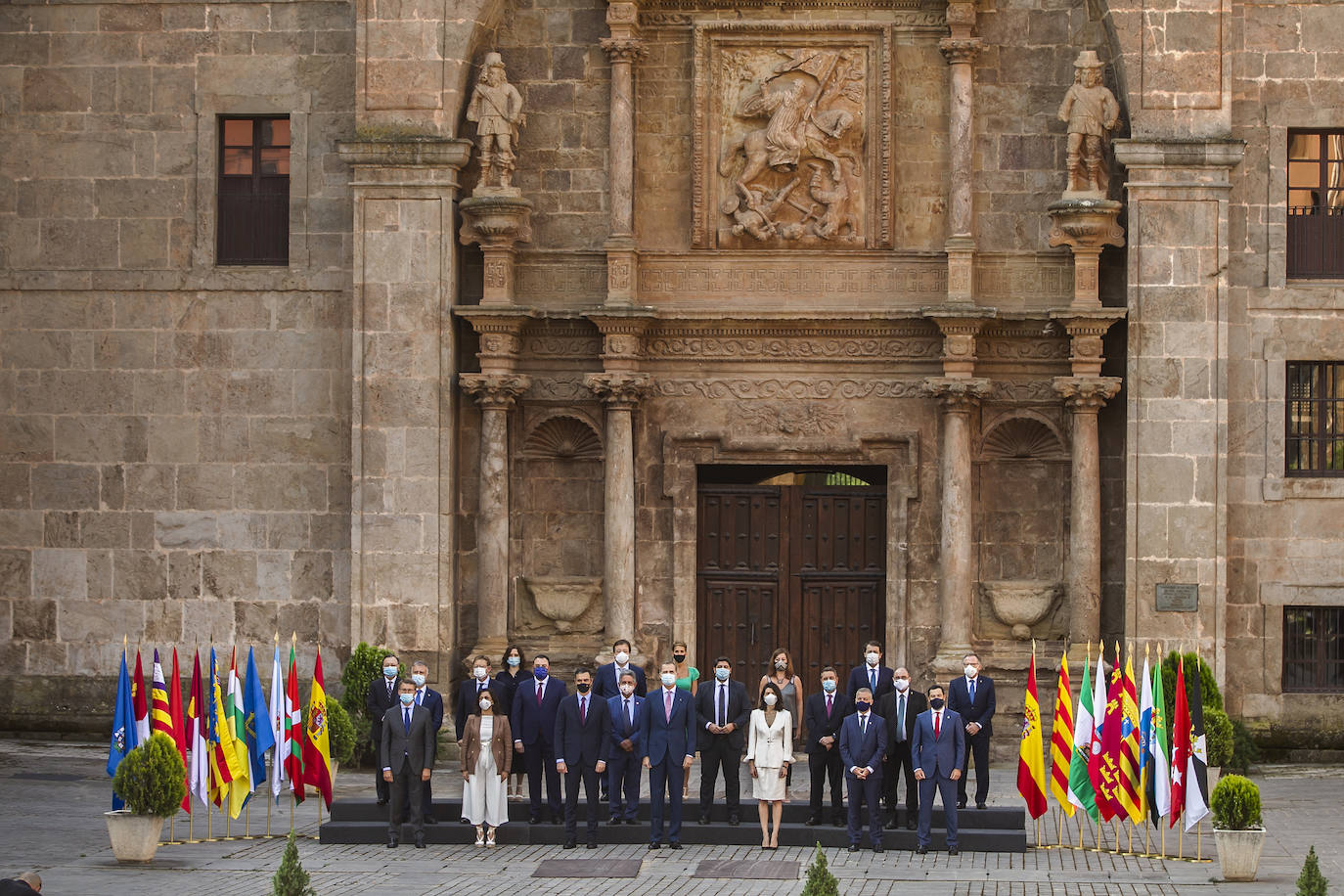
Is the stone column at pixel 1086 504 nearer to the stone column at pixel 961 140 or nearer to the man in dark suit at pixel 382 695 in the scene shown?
the stone column at pixel 961 140

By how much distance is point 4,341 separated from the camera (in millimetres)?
26859

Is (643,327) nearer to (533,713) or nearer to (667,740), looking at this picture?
(533,713)

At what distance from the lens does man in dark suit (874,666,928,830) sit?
2014 centimetres

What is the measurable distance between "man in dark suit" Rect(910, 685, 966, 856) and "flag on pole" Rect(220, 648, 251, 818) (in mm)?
6900

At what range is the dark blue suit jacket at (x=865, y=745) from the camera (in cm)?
1961

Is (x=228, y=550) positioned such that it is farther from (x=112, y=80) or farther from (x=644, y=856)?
(x=644, y=856)

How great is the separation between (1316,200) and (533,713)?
42.1 feet

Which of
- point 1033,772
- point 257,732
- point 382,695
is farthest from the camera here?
point 382,695

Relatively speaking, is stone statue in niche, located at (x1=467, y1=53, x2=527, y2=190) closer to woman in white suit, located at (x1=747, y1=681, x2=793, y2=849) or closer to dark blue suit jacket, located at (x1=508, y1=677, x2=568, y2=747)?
dark blue suit jacket, located at (x1=508, y1=677, x2=568, y2=747)

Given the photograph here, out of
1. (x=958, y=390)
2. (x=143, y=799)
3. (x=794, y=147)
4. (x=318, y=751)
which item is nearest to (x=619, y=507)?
(x=958, y=390)

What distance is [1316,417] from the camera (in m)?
25.9

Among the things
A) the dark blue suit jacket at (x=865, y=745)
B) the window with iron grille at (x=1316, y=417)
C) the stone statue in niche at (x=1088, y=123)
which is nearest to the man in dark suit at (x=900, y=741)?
the dark blue suit jacket at (x=865, y=745)

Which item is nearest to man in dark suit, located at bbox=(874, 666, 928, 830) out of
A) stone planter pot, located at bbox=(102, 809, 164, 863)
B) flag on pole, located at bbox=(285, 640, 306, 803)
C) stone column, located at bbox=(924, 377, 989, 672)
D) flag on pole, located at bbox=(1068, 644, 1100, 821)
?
flag on pole, located at bbox=(1068, 644, 1100, 821)

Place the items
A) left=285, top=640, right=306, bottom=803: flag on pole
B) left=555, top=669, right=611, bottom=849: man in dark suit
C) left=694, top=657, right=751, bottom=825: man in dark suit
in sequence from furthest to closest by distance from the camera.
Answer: left=285, top=640, right=306, bottom=803: flag on pole, left=694, top=657, right=751, bottom=825: man in dark suit, left=555, top=669, right=611, bottom=849: man in dark suit
